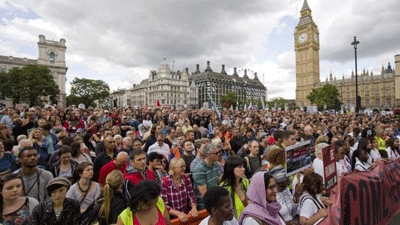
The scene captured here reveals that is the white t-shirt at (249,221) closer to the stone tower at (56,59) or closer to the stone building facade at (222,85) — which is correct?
the stone tower at (56,59)

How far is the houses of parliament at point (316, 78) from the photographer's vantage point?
312 feet

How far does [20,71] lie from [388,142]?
200 feet

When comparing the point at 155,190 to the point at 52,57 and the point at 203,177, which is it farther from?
the point at 52,57

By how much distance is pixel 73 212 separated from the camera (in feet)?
9.74

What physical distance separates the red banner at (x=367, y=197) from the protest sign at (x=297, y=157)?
1.96ft

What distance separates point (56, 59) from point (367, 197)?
80269 millimetres

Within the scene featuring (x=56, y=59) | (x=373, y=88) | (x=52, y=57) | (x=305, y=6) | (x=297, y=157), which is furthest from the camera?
(x=305, y=6)

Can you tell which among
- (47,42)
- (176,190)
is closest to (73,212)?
(176,190)

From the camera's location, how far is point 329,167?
436cm

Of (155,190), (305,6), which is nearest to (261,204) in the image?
(155,190)

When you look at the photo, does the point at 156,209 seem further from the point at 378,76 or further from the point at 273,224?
the point at 378,76

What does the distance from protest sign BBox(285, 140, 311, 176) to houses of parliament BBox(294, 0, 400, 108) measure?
96447 millimetres

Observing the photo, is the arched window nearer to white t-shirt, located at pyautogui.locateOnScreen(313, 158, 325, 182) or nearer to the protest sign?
white t-shirt, located at pyautogui.locateOnScreen(313, 158, 325, 182)

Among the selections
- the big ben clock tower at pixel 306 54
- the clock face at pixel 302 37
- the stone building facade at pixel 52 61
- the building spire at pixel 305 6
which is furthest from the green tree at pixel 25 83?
the building spire at pixel 305 6
